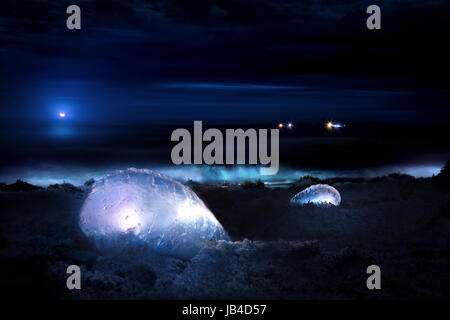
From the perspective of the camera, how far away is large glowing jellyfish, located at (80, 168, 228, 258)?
395 cm

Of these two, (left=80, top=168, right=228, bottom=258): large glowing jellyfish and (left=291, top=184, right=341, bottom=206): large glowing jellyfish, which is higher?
(left=80, top=168, right=228, bottom=258): large glowing jellyfish

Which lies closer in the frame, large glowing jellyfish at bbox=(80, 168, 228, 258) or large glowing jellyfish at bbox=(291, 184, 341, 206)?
large glowing jellyfish at bbox=(80, 168, 228, 258)

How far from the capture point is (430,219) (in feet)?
17.2

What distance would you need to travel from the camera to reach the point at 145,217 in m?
4.01

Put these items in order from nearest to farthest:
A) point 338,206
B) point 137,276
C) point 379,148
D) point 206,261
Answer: point 137,276 < point 206,261 < point 338,206 < point 379,148

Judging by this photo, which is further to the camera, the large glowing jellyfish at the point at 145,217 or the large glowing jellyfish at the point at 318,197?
the large glowing jellyfish at the point at 318,197

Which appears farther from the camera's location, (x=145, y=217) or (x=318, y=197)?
(x=318, y=197)

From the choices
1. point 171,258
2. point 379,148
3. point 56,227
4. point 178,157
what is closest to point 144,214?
point 171,258

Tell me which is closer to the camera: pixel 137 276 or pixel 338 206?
pixel 137 276

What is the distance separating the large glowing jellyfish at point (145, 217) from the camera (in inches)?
155

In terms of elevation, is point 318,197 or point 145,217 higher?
point 145,217

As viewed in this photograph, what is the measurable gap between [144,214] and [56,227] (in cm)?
169

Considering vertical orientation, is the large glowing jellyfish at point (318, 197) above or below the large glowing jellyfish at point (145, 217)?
below
